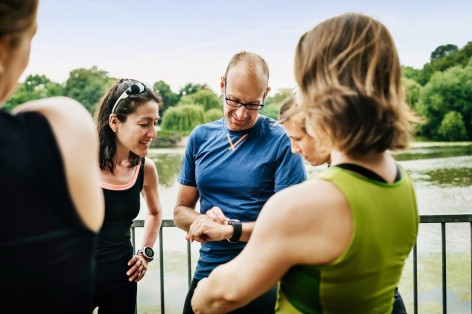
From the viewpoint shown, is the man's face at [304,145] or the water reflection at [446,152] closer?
the man's face at [304,145]

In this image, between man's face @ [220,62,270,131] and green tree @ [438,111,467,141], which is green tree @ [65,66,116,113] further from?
man's face @ [220,62,270,131]

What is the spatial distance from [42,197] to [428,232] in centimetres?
2668

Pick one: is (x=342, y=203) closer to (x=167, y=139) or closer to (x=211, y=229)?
(x=211, y=229)

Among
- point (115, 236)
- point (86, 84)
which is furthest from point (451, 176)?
point (86, 84)

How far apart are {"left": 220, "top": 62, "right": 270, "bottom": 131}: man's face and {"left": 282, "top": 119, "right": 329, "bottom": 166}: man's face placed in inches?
12.0

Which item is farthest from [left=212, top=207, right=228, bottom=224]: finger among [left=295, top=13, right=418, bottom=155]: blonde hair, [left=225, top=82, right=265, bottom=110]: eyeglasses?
[left=295, top=13, right=418, bottom=155]: blonde hair

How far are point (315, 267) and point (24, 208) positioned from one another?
67 cm

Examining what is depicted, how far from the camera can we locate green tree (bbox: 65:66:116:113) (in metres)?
61.4

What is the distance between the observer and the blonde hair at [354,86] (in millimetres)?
1068

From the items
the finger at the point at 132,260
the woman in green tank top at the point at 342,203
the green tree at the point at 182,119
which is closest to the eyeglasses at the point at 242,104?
the finger at the point at 132,260

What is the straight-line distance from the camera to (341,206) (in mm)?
996

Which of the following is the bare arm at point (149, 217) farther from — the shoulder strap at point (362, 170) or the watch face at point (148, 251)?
the shoulder strap at point (362, 170)

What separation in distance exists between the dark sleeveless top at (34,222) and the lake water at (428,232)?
960 millimetres

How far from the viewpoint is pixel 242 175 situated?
242cm
